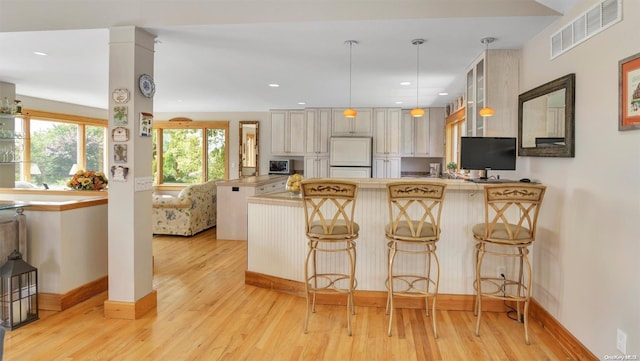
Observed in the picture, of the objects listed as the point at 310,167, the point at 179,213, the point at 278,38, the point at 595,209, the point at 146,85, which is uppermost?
the point at 278,38

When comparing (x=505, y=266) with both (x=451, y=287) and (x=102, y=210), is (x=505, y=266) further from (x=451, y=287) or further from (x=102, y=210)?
(x=102, y=210)

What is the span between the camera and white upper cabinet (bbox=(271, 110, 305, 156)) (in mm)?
7973

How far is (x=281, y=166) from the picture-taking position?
8.18m

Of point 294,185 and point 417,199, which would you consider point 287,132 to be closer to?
point 294,185

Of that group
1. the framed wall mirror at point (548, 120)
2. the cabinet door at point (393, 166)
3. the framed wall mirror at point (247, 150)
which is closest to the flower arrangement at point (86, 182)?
the framed wall mirror at point (548, 120)

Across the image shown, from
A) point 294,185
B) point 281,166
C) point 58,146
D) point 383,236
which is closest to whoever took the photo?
point 383,236

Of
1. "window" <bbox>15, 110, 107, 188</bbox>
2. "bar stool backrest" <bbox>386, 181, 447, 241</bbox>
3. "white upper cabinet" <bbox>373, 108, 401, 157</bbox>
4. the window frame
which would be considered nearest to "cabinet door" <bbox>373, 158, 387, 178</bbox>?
"white upper cabinet" <bbox>373, 108, 401, 157</bbox>

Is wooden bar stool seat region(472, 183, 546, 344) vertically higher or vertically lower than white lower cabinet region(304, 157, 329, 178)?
lower

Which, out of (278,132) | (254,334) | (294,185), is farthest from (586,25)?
(278,132)

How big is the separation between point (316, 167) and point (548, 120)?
5301 mm

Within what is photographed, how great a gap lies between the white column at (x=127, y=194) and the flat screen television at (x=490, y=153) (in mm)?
2783

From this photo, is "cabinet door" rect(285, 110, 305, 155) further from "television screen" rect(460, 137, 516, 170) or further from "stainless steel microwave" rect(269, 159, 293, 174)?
"television screen" rect(460, 137, 516, 170)

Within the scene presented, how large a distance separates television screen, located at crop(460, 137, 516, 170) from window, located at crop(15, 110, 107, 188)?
6.98m

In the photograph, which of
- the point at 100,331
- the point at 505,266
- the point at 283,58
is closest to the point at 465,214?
the point at 505,266
